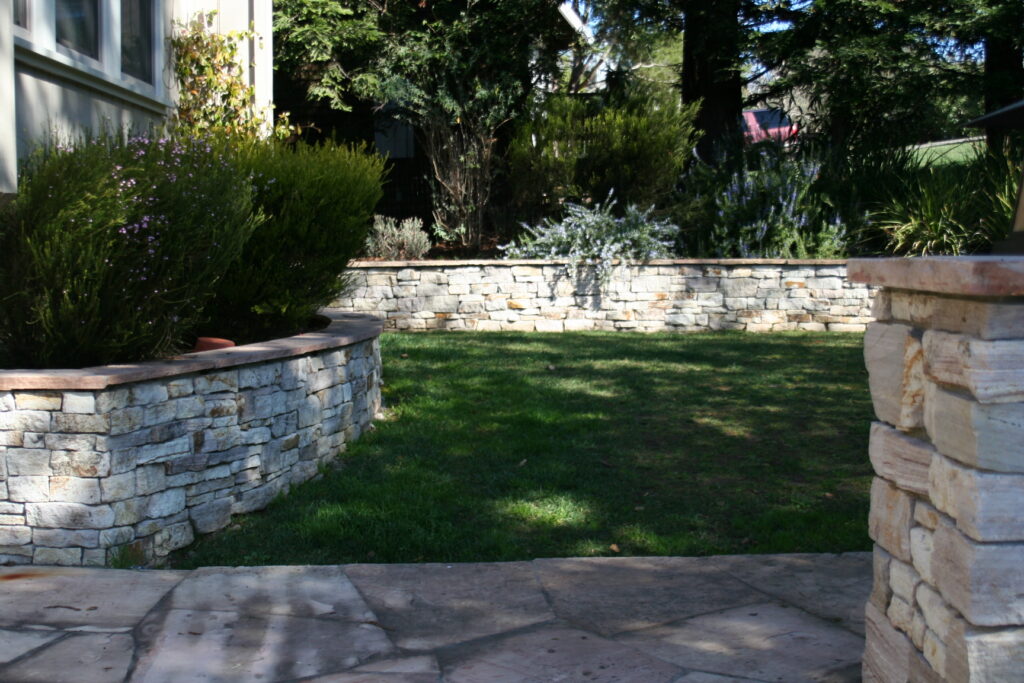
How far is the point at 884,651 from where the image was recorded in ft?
8.84

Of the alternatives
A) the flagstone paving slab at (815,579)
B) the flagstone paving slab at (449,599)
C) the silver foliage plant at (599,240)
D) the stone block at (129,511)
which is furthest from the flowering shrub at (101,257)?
the silver foliage plant at (599,240)

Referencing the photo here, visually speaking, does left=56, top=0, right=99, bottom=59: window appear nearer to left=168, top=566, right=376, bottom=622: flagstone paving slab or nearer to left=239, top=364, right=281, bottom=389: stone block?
left=239, top=364, right=281, bottom=389: stone block

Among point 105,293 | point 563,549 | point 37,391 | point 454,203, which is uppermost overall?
point 454,203

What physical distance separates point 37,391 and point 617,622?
253 centimetres

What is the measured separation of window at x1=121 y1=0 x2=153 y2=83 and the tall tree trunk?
7397 millimetres

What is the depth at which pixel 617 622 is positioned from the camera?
11.3 feet

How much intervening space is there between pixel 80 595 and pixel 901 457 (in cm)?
295

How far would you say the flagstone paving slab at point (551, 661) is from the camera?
117 inches

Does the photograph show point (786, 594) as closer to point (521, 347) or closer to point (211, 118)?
point (521, 347)

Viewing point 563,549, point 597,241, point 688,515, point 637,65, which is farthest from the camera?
point 637,65

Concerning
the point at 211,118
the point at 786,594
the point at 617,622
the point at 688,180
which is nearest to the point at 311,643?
the point at 617,622

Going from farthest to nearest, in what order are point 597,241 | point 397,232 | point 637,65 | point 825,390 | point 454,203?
point 637,65 < point 454,203 < point 397,232 < point 597,241 < point 825,390

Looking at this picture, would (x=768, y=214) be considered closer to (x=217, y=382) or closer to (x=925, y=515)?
(x=217, y=382)

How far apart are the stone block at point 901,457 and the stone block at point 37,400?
3186 mm
